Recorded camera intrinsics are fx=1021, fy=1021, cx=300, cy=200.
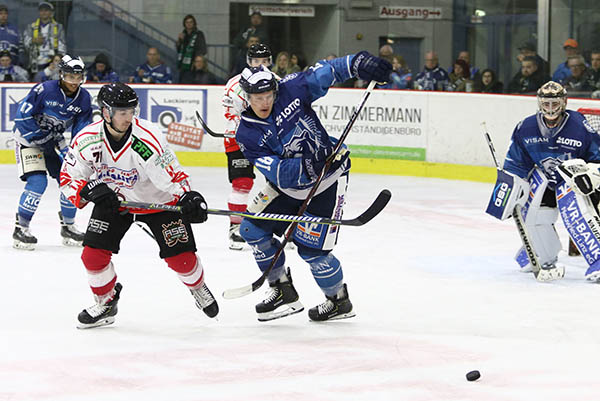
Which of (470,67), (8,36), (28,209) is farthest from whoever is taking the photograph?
(8,36)

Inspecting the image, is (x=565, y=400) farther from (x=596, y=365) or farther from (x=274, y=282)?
(x=274, y=282)

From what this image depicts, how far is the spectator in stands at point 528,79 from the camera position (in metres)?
9.13

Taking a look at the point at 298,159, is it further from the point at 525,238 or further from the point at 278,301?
the point at 525,238

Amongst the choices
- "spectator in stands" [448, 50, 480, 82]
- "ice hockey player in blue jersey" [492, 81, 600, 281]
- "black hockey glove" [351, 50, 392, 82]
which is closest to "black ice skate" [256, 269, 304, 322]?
"black hockey glove" [351, 50, 392, 82]

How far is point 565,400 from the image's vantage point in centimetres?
320

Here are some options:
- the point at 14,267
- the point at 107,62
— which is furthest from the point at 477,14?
the point at 14,267

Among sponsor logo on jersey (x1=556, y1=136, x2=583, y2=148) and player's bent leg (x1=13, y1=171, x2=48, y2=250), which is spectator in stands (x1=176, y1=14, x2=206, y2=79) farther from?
sponsor logo on jersey (x1=556, y1=136, x2=583, y2=148)

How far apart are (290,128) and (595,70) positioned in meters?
5.41

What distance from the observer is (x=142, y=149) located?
12.4ft

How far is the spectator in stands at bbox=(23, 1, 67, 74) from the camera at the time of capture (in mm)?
10633

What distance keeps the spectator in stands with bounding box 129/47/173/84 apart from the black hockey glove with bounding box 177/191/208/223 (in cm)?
676

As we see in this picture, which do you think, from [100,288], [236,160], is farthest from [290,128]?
[236,160]

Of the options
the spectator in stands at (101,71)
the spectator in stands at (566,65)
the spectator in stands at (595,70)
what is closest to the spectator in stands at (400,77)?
the spectator in stands at (566,65)

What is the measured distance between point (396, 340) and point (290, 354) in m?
0.45
